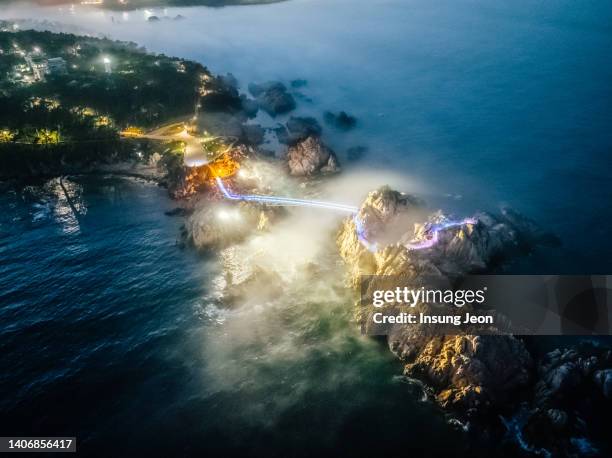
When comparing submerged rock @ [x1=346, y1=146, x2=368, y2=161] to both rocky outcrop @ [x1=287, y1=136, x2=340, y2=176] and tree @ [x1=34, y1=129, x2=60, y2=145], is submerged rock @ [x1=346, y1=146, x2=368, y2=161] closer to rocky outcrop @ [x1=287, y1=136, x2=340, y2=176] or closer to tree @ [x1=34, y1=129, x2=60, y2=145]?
rocky outcrop @ [x1=287, y1=136, x2=340, y2=176]

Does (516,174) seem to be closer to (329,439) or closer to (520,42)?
(329,439)

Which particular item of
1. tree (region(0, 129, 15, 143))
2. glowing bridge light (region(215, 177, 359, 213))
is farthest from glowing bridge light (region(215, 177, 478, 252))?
tree (region(0, 129, 15, 143))

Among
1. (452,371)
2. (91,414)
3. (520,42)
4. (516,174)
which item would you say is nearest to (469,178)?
(516,174)

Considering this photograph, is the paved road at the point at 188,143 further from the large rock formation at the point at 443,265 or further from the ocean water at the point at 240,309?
the large rock formation at the point at 443,265
